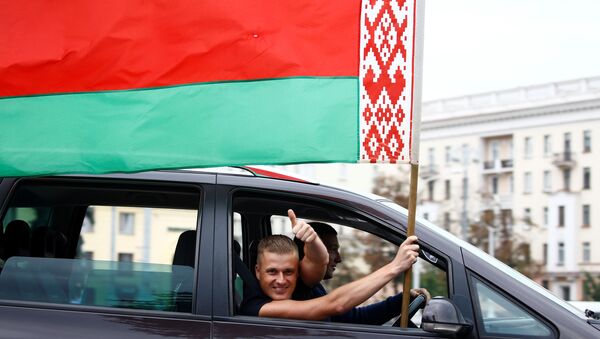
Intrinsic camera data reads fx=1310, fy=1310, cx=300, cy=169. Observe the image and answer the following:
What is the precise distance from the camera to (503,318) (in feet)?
16.8

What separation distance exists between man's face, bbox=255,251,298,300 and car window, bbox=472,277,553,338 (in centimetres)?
75

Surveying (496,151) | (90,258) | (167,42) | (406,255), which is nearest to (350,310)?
(406,255)

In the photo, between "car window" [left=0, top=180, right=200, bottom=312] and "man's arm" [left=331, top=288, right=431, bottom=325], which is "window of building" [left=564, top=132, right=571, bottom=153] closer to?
"man's arm" [left=331, top=288, right=431, bottom=325]

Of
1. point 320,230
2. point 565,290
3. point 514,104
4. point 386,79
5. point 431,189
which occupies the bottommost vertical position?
point 320,230

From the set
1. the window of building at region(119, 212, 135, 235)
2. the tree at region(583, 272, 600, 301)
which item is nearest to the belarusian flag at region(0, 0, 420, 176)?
the window of building at region(119, 212, 135, 235)

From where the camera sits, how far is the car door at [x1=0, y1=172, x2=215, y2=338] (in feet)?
16.7

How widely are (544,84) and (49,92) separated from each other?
313ft

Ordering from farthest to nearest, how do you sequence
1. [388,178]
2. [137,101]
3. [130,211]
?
[388,178]
[130,211]
[137,101]

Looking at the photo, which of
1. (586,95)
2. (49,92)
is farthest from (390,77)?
(586,95)

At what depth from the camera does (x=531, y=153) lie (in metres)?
99.4

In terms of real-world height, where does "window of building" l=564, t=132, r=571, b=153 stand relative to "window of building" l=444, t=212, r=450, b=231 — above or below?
above

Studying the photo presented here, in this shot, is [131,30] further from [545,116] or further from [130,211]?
[545,116]

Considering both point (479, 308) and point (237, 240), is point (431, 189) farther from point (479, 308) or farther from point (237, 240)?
point (479, 308)

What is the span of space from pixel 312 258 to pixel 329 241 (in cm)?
64
